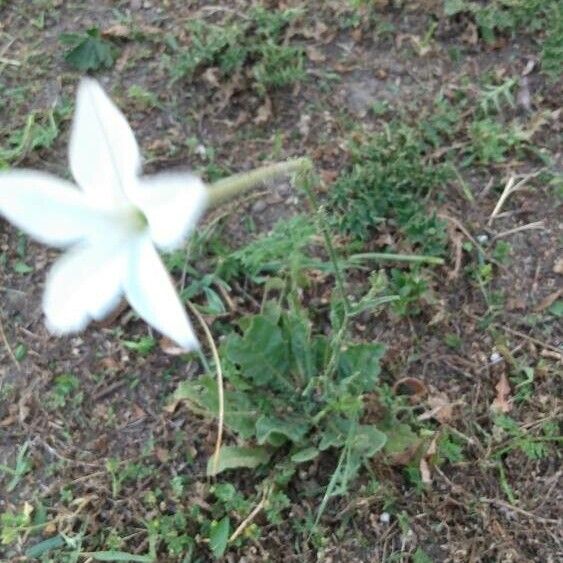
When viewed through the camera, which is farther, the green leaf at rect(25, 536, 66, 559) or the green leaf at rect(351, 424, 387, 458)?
the green leaf at rect(25, 536, 66, 559)

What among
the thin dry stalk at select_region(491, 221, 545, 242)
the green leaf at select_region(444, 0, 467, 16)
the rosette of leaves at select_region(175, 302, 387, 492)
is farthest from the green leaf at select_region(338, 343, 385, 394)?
the green leaf at select_region(444, 0, 467, 16)

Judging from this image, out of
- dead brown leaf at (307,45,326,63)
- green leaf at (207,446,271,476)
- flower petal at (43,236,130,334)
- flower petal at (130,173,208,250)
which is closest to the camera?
flower petal at (130,173,208,250)

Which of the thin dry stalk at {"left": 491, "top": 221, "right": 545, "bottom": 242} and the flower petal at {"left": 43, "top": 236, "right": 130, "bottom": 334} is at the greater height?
the flower petal at {"left": 43, "top": 236, "right": 130, "bottom": 334}

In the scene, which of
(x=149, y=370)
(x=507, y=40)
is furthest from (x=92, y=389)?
(x=507, y=40)

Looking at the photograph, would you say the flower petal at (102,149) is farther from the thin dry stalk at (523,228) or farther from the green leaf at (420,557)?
the thin dry stalk at (523,228)

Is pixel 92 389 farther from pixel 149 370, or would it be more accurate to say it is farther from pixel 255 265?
pixel 255 265

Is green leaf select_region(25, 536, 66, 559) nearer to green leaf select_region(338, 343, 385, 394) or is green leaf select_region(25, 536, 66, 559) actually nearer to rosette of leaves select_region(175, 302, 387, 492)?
rosette of leaves select_region(175, 302, 387, 492)

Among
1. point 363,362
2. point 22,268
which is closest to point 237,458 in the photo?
point 363,362
